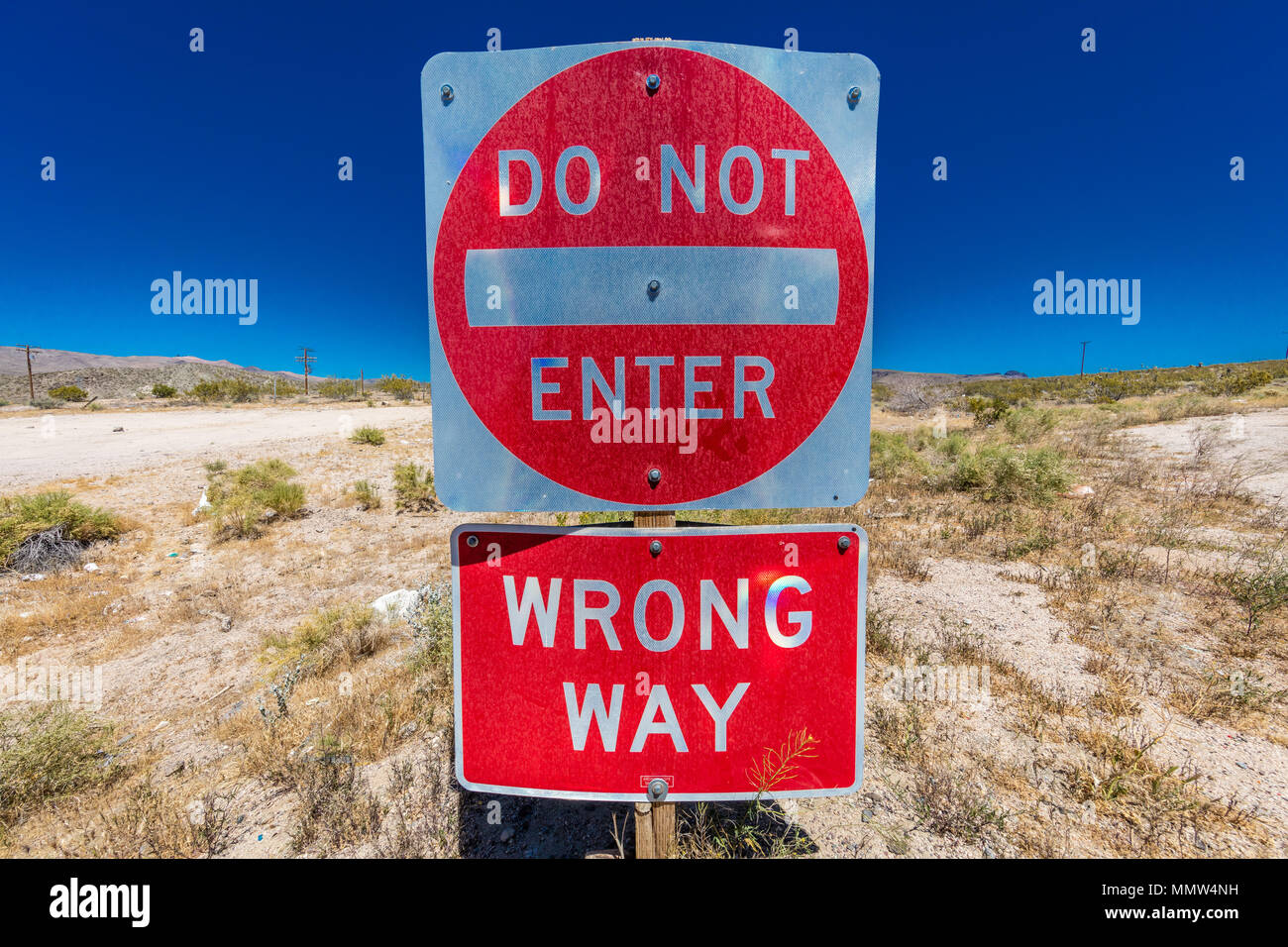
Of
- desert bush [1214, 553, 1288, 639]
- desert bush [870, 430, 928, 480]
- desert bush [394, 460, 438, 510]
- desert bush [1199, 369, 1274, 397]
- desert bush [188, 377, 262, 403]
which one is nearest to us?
desert bush [1214, 553, 1288, 639]

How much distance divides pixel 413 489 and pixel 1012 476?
9403mm

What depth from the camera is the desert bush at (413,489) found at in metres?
7.90

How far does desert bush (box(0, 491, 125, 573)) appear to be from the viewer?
5574 mm

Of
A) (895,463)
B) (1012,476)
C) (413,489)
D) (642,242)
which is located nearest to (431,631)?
(642,242)

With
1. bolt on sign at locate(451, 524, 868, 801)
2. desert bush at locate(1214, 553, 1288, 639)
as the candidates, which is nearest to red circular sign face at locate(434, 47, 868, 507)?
bolt on sign at locate(451, 524, 868, 801)

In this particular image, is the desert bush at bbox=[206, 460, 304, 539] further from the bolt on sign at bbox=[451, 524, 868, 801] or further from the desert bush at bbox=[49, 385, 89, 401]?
the desert bush at bbox=[49, 385, 89, 401]

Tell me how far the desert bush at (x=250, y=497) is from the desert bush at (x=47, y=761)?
4.19 m

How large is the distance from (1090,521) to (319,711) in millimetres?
7646

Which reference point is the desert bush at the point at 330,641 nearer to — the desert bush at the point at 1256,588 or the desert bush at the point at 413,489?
the desert bush at the point at 413,489

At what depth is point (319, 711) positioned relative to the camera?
9.30 feet

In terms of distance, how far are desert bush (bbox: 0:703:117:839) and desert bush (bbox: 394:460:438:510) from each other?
5.06 metres

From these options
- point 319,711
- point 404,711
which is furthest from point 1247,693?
point 319,711

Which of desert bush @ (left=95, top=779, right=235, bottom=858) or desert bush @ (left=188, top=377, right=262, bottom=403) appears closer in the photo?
desert bush @ (left=95, top=779, right=235, bottom=858)

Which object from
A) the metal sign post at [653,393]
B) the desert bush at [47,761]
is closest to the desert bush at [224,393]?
the desert bush at [47,761]
